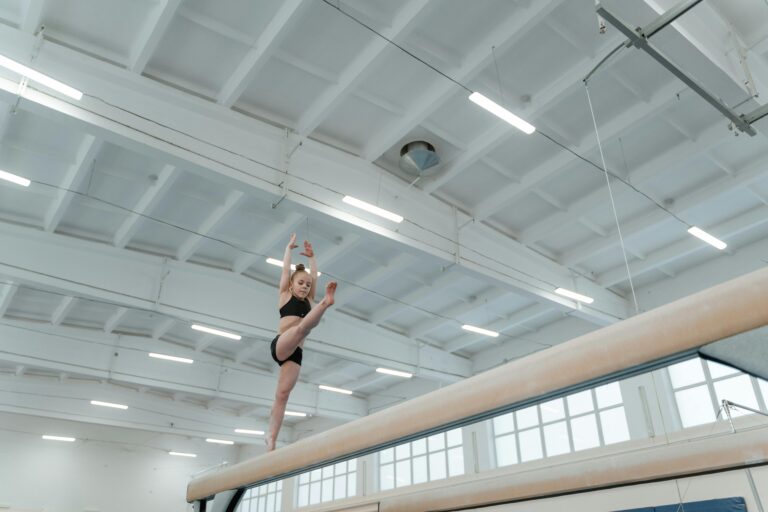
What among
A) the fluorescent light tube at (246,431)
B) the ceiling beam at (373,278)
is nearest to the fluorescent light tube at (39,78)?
the ceiling beam at (373,278)

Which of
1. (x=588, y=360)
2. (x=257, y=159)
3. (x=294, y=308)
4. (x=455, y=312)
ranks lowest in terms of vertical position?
(x=588, y=360)

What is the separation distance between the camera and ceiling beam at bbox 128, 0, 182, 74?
639cm

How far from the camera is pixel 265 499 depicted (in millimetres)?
20531

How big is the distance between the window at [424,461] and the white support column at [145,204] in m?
8.00

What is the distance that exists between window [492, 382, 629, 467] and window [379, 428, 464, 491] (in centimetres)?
134

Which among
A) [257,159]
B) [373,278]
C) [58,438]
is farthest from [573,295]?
[58,438]

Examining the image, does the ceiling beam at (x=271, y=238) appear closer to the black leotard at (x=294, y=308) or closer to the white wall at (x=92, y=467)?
the black leotard at (x=294, y=308)

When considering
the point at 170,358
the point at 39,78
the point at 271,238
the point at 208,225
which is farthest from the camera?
the point at 170,358

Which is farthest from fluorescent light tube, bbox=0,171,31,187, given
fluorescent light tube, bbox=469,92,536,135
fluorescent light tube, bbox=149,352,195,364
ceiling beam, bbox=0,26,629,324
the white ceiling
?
fluorescent light tube, bbox=469,92,536,135

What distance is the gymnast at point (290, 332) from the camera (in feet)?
13.6

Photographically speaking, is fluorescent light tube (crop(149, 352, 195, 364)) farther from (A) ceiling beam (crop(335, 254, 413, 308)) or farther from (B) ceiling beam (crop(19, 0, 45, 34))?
(B) ceiling beam (crop(19, 0, 45, 34))

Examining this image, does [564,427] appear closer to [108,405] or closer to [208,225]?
[208,225]

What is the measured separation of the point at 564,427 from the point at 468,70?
837 centimetres

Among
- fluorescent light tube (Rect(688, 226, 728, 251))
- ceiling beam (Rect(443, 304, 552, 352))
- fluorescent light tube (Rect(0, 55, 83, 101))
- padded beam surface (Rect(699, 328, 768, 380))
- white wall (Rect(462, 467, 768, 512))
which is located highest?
ceiling beam (Rect(443, 304, 552, 352))
